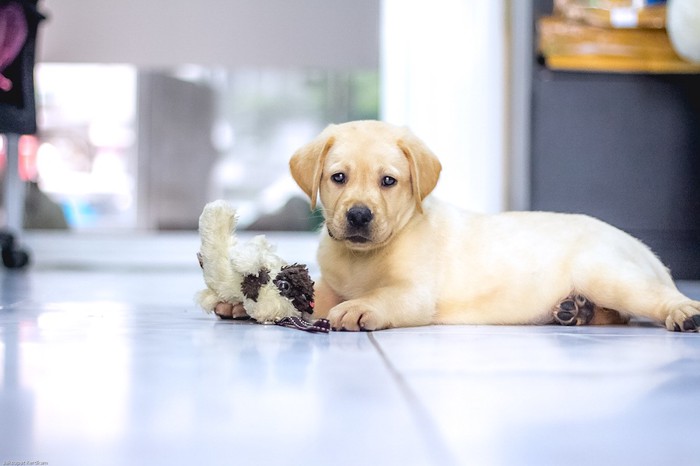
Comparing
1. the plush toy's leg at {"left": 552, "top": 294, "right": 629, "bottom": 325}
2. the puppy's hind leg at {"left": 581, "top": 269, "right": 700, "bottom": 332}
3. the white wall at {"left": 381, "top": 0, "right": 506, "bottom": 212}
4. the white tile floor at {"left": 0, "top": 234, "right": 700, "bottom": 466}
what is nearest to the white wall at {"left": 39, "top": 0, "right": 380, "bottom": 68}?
the white wall at {"left": 381, "top": 0, "right": 506, "bottom": 212}

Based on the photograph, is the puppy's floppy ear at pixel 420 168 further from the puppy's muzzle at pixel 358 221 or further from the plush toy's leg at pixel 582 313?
the plush toy's leg at pixel 582 313

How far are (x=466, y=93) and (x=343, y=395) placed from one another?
12.9ft

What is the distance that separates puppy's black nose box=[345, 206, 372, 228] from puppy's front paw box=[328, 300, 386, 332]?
0.24m

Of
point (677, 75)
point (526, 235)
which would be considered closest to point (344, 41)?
point (677, 75)

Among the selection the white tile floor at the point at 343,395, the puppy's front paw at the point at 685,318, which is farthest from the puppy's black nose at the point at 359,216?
the puppy's front paw at the point at 685,318

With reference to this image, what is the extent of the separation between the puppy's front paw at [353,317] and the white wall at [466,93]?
304 cm

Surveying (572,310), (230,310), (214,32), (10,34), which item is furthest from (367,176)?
(214,32)

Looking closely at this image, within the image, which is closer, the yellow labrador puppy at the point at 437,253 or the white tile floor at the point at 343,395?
the white tile floor at the point at 343,395

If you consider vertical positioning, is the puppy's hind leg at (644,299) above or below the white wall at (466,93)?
below

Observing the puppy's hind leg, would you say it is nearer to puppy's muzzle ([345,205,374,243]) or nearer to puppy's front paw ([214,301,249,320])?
puppy's muzzle ([345,205,374,243])

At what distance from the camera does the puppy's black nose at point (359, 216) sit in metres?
2.05

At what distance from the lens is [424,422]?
3.36ft

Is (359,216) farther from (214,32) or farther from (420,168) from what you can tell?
(214,32)

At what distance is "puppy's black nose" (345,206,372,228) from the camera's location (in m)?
2.05
